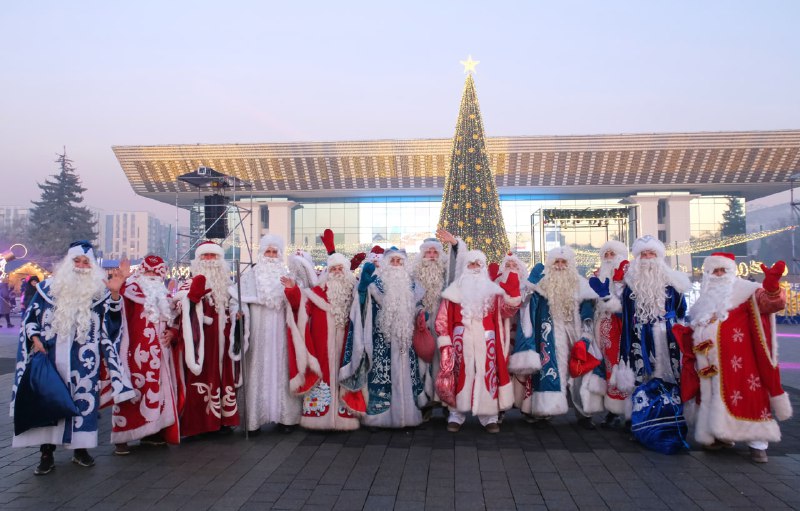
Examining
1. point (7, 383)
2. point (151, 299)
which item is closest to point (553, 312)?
point (151, 299)

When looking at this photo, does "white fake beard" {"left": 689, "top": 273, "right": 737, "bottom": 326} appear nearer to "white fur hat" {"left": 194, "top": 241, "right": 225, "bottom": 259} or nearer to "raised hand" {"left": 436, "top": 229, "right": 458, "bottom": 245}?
"raised hand" {"left": 436, "top": 229, "right": 458, "bottom": 245}

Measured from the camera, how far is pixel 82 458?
459cm

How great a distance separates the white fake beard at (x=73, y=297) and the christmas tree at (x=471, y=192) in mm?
9044

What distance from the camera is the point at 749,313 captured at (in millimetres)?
4656

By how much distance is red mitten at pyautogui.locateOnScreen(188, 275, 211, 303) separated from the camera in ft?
17.1

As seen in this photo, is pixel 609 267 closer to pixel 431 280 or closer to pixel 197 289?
pixel 431 280

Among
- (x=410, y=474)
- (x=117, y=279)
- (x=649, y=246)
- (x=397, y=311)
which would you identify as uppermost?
(x=649, y=246)

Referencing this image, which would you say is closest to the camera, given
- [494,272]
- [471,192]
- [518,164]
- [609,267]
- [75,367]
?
[75,367]

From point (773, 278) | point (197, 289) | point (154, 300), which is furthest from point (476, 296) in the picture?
point (154, 300)

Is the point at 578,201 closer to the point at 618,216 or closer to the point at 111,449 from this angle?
the point at 618,216

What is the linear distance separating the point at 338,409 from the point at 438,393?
98 centimetres

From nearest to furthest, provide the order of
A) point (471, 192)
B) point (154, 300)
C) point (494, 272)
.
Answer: point (154, 300) < point (494, 272) < point (471, 192)

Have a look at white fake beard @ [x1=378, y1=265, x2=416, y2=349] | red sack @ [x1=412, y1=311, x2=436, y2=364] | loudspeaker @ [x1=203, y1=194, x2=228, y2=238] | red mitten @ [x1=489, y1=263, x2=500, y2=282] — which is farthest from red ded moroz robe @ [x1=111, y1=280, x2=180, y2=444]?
loudspeaker @ [x1=203, y1=194, x2=228, y2=238]

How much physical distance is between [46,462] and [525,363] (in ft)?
13.5
